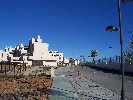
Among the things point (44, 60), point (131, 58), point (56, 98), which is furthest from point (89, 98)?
point (44, 60)

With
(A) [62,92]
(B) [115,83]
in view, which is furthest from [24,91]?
(B) [115,83]

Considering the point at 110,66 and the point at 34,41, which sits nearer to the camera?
the point at 110,66

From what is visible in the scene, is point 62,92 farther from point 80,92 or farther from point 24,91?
point 24,91

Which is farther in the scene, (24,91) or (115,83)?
(115,83)

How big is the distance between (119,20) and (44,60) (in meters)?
120

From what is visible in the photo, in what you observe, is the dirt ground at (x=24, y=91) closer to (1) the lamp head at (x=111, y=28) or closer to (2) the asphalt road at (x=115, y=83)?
(2) the asphalt road at (x=115, y=83)

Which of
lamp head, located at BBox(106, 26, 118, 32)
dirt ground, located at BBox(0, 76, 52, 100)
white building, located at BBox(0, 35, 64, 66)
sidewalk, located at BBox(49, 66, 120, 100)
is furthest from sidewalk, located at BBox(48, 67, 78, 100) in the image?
white building, located at BBox(0, 35, 64, 66)

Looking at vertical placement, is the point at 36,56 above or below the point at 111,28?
above

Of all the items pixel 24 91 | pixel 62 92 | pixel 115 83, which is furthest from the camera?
pixel 115 83

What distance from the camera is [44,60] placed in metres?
136

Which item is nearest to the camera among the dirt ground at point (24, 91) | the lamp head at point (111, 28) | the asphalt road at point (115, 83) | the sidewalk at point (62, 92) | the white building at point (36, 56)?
the lamp head at point (111, 28)

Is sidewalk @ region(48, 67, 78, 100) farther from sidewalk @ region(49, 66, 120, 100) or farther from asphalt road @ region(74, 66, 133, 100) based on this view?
asphalt road @ region(74, 66, 133, 100)

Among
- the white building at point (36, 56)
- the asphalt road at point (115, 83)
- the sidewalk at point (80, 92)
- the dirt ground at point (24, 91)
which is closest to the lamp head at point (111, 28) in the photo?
the sidewalk at point (80, 92)

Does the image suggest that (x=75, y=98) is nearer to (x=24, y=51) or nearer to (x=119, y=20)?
(x=119, y=20)
